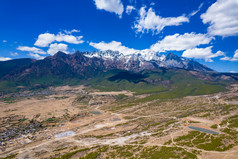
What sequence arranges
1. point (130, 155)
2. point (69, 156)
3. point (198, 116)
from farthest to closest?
point (198, 116)
point (69, 156)
point (130, 155)

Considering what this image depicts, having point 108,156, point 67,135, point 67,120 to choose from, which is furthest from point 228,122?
point 67,120

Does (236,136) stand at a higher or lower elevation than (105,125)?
higher

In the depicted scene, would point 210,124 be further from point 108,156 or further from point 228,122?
point 108,156

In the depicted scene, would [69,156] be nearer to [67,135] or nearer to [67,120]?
[67,135]

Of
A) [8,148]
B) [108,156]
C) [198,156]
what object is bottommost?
[8,148]

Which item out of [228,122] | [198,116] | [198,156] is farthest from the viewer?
[198,116]

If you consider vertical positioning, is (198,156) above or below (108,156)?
above

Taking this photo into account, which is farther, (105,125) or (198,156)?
(105,125)

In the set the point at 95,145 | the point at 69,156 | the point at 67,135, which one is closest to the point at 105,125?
the point at 67,135

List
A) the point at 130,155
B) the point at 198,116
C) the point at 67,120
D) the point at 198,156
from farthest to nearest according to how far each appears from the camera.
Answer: the point at 67,120
the point at 198,116
the point at 130,155
the point at 198,156
